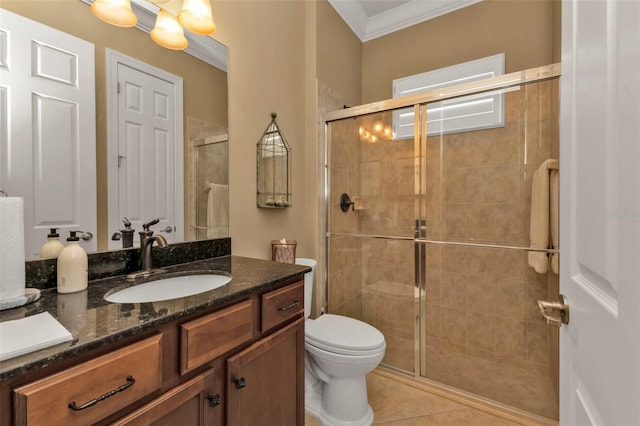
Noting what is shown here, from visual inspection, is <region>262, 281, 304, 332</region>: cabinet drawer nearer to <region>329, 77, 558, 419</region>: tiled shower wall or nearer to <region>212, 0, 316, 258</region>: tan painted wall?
<region>212, 0, 316, 258</region>: tan painted wall

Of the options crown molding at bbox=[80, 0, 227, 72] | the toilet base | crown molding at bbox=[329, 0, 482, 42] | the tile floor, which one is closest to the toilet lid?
the toilet base

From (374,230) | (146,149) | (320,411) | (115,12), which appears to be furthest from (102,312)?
(374,230)

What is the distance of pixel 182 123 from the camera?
1.33 meters

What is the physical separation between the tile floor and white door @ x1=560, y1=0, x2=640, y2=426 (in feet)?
3.82

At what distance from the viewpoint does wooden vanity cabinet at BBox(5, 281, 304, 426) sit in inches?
22.1

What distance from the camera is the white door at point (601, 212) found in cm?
39

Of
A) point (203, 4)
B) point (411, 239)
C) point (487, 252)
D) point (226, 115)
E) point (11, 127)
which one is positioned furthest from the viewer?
point (411, 239)

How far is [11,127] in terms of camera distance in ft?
2.84

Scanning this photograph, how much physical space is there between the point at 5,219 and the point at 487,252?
2374mm

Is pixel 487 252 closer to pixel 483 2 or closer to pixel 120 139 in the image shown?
pixel 483 2

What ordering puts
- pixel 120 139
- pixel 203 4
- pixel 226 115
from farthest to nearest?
pixel 226 115 → pixel 203 4 → pixel 120 139

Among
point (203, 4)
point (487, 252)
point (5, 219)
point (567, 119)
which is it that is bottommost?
point (487, 252)

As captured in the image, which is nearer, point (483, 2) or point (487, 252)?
point (487, 252)

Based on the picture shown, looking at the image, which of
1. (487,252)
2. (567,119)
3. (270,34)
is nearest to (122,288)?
(567,119)
